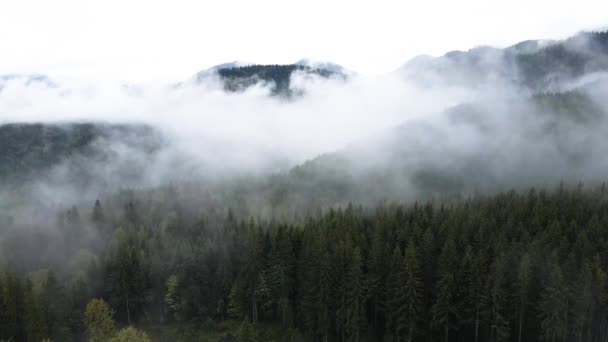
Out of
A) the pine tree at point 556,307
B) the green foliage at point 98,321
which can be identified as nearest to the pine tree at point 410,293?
the pine tree at point 556,307

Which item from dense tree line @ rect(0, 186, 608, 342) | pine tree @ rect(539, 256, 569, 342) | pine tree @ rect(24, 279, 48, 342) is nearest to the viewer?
pine tree @ rect(539, 256, 569, 342)

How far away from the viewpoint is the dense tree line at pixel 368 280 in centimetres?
6838

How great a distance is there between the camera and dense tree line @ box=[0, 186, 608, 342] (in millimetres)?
68375

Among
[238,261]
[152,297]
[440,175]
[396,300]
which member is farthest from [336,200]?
[396,300]

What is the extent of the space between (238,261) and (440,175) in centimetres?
11991

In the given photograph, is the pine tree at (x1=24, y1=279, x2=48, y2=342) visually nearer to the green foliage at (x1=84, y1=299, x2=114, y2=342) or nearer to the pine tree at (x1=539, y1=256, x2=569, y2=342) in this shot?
the green foliage at (x1=84, y1=299, x2=114, y2=342)

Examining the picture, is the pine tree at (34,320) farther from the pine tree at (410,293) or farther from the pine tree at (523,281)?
the pine tree at (523,281)

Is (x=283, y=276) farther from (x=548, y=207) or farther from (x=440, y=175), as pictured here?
(x=440, y=175)

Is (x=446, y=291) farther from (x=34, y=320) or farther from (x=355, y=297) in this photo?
(x=34, y=320)

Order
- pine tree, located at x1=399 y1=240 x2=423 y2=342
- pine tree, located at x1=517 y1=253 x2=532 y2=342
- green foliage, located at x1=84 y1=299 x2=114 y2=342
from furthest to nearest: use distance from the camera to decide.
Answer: green foliage, located at x1=84 y1=299 x2=114 y2=342 → pine tree, located at x1=399 y1=240 x2=423 y2=342 → pine tree, located at x1=517 y1=253 x2=532 y2=342

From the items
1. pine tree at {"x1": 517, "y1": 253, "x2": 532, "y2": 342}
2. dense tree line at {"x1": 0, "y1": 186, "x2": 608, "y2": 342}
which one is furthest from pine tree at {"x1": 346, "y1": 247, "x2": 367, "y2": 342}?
pine tree at {"x1": 517, "y1": 253, "x2": 532, "y2": 342}

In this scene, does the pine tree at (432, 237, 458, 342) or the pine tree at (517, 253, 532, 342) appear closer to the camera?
the pine tree at (517, 253, 532, 342)

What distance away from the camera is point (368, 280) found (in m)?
76.9

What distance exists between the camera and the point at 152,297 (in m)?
98.1
